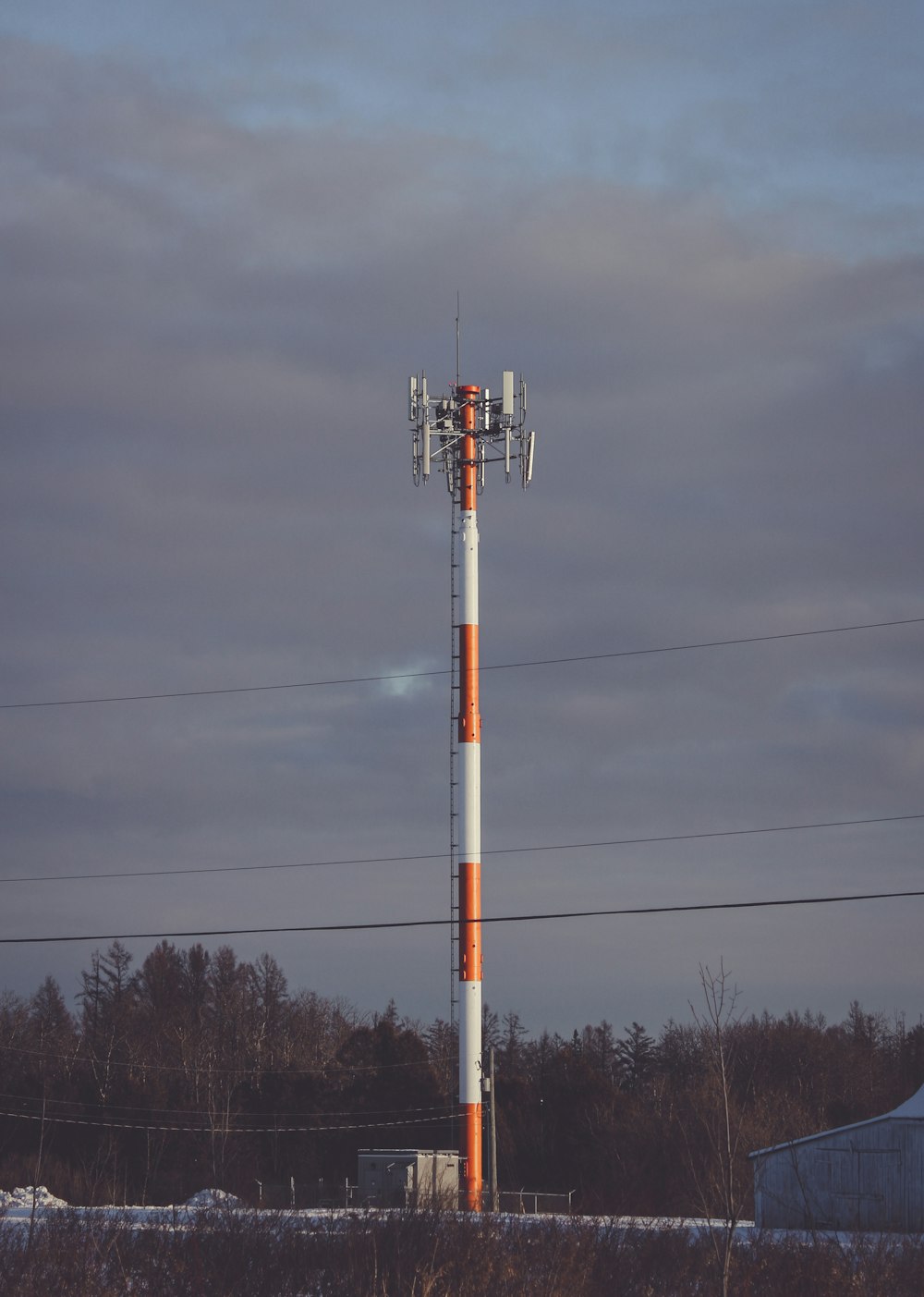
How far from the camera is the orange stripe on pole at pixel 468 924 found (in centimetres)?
5206

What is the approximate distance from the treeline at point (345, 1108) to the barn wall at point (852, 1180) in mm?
4428

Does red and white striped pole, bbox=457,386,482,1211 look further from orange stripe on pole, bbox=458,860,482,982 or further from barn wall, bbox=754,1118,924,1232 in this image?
barn wall, bbox=754,1118,924,1232

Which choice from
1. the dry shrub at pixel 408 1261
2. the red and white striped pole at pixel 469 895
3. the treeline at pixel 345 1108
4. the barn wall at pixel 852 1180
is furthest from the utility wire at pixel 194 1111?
the dry shrub at pixel 408 1261

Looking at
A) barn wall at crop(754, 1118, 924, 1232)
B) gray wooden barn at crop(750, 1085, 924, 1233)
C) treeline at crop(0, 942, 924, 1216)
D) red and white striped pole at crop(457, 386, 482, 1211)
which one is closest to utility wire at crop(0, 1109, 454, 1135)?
treeline at crop(0, 942, 924, 1216)

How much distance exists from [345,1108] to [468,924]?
28.3 meters

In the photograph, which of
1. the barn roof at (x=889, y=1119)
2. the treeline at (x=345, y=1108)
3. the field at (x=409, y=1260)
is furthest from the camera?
the treeline at (x=345, y=1108)

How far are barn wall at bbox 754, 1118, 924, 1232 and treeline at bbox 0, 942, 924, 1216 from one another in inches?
174

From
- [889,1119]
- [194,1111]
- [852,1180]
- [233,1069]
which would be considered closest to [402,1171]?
[852,1180]

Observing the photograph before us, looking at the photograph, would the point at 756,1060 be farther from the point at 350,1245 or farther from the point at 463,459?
the point at 350,1245

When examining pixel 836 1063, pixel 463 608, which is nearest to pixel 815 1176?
pixel 463 608

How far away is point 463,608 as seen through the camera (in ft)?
178

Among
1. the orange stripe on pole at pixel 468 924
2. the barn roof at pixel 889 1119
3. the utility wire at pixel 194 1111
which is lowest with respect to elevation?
the barn roof at pixel 889 1119

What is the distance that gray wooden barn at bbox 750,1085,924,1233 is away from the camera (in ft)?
143

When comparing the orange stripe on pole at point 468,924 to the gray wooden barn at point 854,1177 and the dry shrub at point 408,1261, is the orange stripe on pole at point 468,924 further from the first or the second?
the dry shrub at point 408,1261
